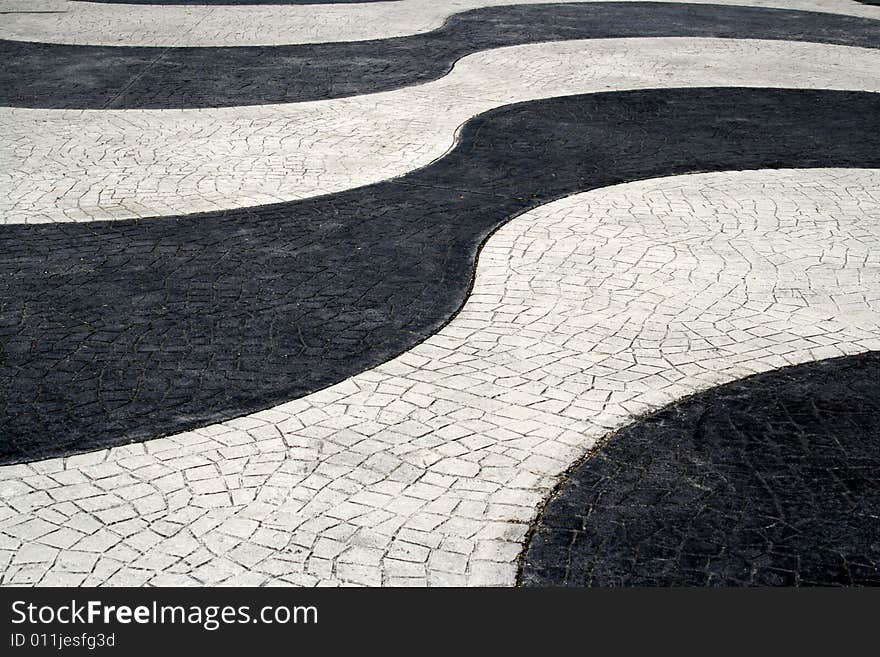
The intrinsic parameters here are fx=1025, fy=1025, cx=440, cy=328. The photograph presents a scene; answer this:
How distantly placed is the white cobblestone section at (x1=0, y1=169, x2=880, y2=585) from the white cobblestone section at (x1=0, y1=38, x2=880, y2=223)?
261 cm

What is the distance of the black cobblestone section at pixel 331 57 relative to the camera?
12781mm

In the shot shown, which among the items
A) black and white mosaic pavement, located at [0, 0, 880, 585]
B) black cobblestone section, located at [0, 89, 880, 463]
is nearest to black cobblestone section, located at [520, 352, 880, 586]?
black and white mosaic pavement, located at [0, 0, 880, 585]

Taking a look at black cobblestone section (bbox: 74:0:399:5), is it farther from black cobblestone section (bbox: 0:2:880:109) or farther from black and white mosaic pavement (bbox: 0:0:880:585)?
black and white mosaic pavement (bbox: 0:0:880:585)

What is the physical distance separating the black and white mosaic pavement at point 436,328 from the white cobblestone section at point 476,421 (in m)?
0.02

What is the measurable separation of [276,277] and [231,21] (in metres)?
11.1

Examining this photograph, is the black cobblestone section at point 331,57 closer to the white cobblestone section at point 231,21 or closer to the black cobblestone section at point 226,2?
the white cobblestone section at point 231,21

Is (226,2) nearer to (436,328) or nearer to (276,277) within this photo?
(276,277)

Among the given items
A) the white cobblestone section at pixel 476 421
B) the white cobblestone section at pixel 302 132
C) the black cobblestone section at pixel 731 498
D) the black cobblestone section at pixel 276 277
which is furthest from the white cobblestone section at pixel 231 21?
the black cobblestone section at pixel 731 498

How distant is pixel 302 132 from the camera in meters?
11.3

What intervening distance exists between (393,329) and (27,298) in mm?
2600

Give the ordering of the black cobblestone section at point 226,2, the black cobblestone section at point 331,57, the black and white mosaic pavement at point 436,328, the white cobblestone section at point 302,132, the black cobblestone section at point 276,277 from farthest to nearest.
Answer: the black cobblestone section at point 226,2
the black cobblestone section at point 331,57
the white cobblestone section at point 302,132
the black cobblestone section at point 276,277
the black and white mosaic pavement at point 436,328

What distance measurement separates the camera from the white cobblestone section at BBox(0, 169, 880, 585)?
4633 mm

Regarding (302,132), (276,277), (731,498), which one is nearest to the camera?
(731,498)

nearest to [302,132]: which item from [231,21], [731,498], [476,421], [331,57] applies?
[331,57]
